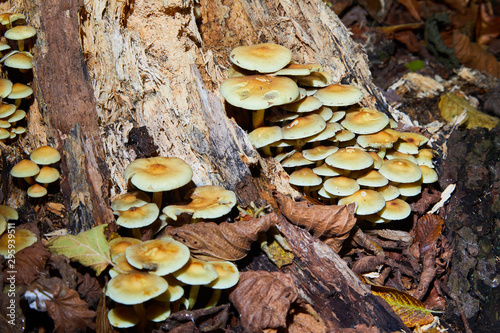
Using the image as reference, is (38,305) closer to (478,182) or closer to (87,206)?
(87,206)

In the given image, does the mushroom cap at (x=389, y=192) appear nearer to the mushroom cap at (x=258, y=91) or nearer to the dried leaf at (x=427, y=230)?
the dried leaf at (x=427, y=230)

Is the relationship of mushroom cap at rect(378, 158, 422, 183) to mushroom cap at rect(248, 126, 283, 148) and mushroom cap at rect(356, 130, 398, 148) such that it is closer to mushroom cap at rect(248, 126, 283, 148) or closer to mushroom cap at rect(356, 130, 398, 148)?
mushroom cap at rect(356, 130, 398, 148)

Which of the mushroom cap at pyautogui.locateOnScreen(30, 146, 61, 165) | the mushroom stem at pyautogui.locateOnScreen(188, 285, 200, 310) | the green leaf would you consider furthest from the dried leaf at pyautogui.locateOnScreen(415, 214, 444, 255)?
the mushroom cap at pyautogui.locateOnScreen(30, 146, 61, 165)

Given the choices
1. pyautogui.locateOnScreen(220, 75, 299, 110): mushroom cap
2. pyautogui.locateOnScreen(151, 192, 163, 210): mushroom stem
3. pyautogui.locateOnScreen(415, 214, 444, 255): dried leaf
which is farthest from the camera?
pyautogui.locateOnScreen(415, 214, 444, 255): dried leaf

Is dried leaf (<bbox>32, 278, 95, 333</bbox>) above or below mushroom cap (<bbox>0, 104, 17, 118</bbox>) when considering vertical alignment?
below

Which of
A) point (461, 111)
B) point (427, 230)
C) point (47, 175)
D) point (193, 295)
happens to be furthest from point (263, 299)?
point (461, 111)

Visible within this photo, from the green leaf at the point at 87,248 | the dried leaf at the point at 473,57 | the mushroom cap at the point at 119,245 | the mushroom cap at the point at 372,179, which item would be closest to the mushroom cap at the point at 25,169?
the green leaf at the point at 87,248

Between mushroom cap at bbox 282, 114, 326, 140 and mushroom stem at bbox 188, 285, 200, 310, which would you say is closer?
mushroom stem at bbox 188, 285, 200, 310
